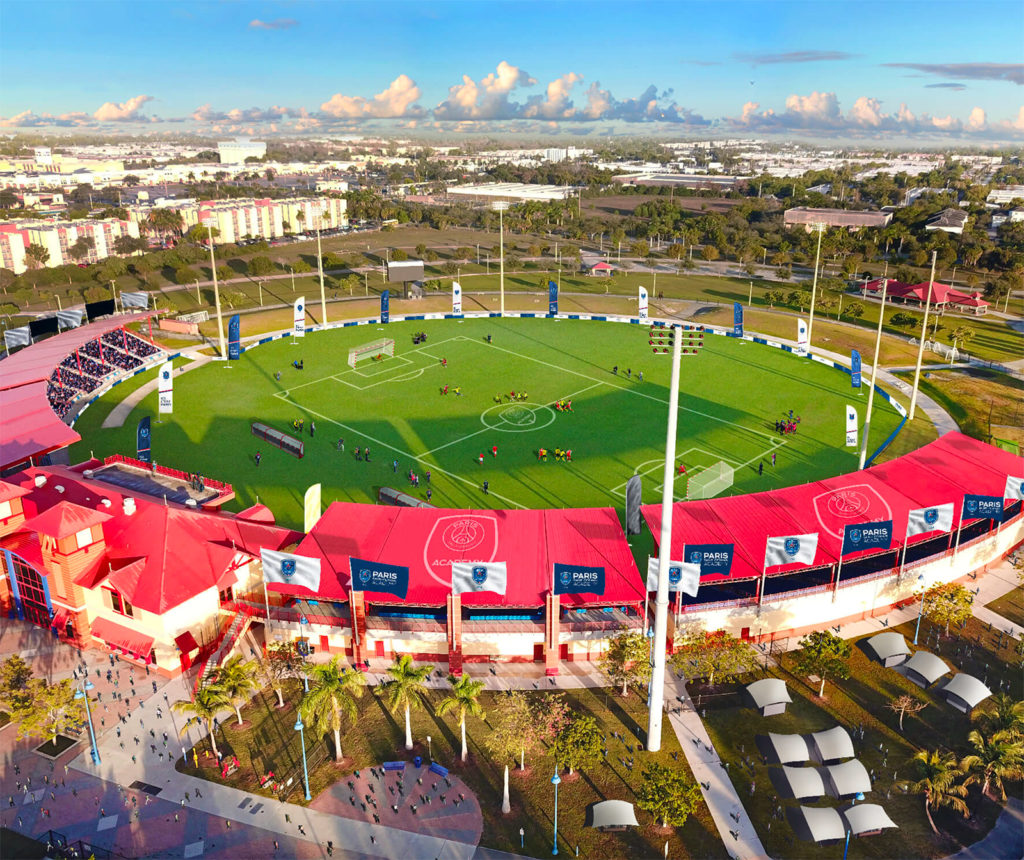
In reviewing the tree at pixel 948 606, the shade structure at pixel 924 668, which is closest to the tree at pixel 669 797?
the shade structure at pixel 924 668

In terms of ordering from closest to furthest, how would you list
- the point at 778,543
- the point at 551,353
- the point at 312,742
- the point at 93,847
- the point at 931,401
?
1. the point at 93,847
2. the point at 312,742
3. the point at 778,543
4. the point at 931,401
5. the point at 551,353

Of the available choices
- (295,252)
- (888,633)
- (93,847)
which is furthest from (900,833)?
(295,252)

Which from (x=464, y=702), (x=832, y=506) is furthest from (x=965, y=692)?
(x=464, y=702)

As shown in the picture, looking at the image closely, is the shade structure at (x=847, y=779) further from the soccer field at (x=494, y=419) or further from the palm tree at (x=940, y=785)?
the soccer field at (x=494, y=419)

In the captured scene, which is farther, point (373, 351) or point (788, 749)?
point (373, 351)

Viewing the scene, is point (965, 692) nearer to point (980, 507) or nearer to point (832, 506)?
point (832, 506)

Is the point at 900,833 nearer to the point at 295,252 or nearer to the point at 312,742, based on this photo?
the point at 312,742
